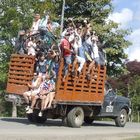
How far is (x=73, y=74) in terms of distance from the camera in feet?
62.4

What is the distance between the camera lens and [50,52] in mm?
18984

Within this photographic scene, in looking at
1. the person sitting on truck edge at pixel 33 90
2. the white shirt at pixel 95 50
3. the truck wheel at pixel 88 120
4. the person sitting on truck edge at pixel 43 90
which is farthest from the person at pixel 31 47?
the truck wheel at pixel 88 120

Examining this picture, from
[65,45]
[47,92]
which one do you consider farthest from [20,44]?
[47,92]

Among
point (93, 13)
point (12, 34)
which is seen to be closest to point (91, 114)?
point (12, 34)

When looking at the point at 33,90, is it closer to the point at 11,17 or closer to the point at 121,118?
the point at 121,118

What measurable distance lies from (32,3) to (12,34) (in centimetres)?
226

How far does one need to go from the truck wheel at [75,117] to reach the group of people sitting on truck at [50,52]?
3.39 ft

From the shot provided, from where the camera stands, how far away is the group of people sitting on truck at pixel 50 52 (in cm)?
1872

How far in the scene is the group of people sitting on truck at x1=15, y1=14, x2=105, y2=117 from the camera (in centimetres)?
1872

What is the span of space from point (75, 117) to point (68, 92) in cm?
108

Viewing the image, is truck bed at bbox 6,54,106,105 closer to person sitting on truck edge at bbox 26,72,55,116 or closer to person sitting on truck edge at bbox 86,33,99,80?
person sitting on truck edge at bbox 86,33,99,80

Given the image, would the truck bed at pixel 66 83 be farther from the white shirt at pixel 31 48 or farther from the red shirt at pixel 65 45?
the red shirt at pixel 65 45

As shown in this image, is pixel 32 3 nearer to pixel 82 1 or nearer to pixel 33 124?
pixel 82 1

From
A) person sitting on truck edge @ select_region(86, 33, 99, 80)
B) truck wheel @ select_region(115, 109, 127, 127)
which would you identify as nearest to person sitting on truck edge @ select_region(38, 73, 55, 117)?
person sitting on truck edge @ select_region(86, 33, 99, 80)
